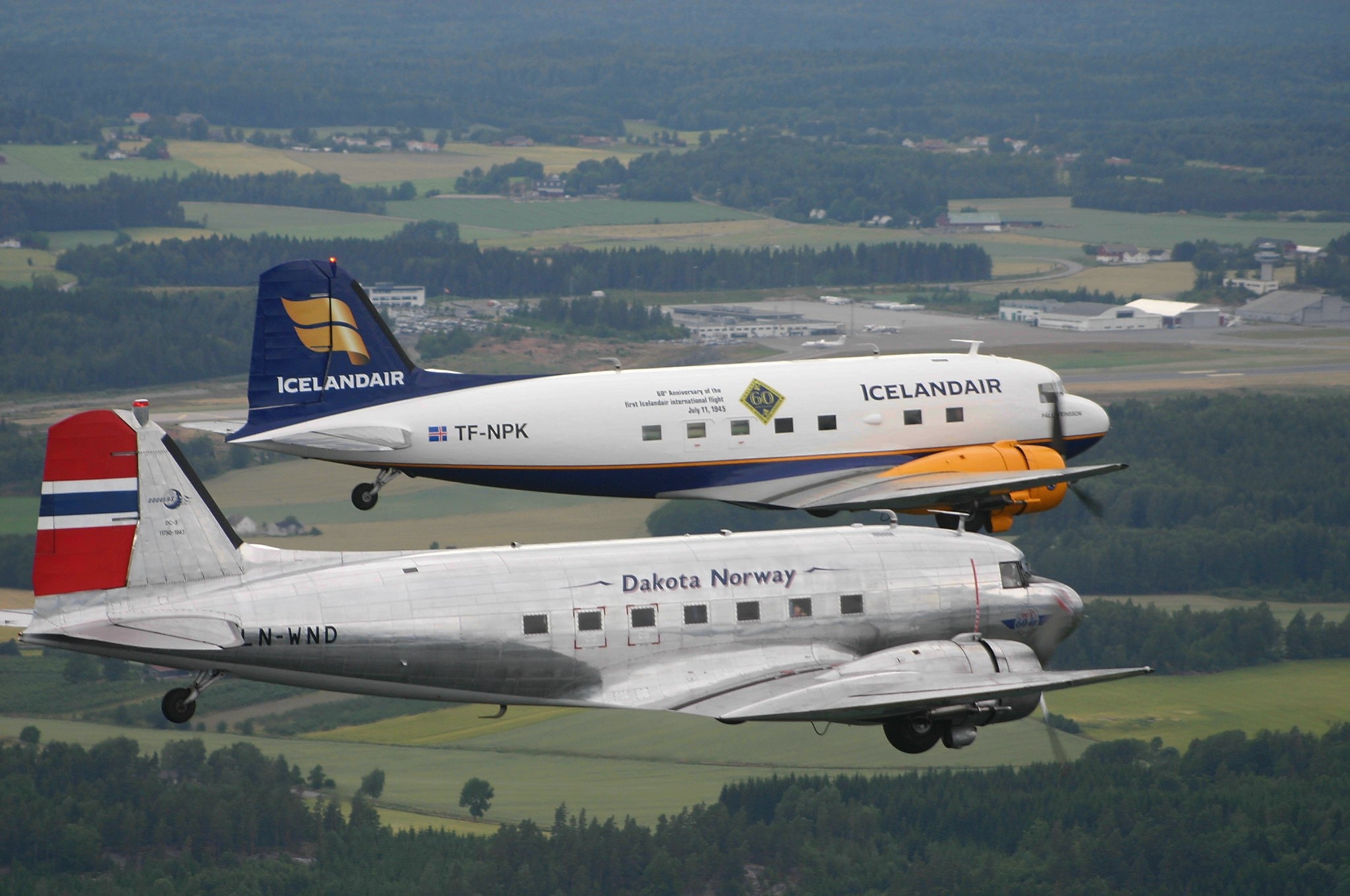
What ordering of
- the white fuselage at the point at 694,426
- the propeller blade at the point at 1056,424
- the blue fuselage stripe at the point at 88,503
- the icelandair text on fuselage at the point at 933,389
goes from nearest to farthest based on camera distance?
the blue fuselage stripe at the point at 88,503 → the white fuselage at the point at 694,426 → the icelandair text on fuselage at the point at 933,389 → the propeller blade at the point at 1056,424

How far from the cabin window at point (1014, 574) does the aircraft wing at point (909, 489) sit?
8.08m

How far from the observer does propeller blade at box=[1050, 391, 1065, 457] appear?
7250cm

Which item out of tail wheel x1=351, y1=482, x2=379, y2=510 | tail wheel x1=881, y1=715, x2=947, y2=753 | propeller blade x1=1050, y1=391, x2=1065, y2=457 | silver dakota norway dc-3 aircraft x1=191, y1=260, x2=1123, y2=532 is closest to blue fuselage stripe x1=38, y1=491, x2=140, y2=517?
silver dakota norway dc-3 aircraft x1=191, y1=260, x2=1123, y2=532

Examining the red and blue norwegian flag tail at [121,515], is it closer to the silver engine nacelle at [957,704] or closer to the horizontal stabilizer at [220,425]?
the horizontal stabilizer at [220,425]

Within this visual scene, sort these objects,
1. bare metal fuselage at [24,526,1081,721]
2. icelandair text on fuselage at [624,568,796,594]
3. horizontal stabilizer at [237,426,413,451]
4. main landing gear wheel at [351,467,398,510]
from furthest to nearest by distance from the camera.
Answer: main landing gear wheel at [351,467,398,510] → horizontal stabilizer at [237,426,413,451] → icelandair text on fuselage at [624,568,796,594] → bare metal fuselage at [24,526,1081,721]

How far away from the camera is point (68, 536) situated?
49.8m

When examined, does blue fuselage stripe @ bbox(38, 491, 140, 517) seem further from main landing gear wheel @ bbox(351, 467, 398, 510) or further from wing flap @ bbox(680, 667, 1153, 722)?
wing flap @ bbox(680, 667, 1153, 722)

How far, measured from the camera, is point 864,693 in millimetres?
52781

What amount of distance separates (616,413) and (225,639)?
1795 centimetres

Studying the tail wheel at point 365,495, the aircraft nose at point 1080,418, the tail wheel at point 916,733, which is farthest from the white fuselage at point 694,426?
the tail wheel at point 916,733

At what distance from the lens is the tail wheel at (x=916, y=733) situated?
54438 millimetres

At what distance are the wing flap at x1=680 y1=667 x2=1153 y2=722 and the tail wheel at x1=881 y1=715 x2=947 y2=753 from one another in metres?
0.78

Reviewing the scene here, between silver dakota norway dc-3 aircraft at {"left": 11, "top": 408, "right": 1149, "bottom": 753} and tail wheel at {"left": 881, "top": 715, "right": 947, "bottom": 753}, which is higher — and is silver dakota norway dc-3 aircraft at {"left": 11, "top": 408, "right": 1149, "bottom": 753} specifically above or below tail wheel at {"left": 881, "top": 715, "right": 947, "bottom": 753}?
above

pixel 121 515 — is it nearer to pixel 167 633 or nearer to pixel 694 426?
pixel 167 633
